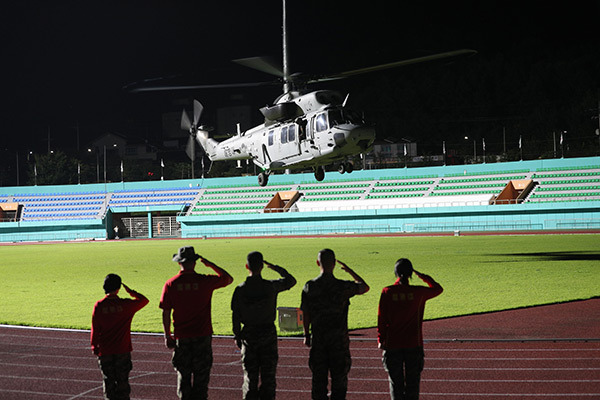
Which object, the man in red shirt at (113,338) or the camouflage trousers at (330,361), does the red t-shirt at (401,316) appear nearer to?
the camouflage trousers at (330,361)

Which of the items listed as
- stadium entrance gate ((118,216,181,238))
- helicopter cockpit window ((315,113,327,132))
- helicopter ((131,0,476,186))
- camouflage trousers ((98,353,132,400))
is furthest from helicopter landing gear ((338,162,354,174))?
stadium entrance gate ((118,216,181,238))

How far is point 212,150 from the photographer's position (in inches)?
1374

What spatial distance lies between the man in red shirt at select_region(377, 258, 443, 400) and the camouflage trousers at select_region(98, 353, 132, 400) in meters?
2.73

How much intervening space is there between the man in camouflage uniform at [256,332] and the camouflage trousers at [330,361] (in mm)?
473

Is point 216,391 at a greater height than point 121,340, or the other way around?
point 121,340

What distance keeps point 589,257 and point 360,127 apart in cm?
1078

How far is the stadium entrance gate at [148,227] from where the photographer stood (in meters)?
75.0

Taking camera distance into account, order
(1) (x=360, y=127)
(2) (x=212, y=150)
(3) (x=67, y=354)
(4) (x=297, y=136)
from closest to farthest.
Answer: (3) (x=67, y=354), (1) (x=360, y=127), (4) (x=297, y=136), (2) (x=212, y=150)

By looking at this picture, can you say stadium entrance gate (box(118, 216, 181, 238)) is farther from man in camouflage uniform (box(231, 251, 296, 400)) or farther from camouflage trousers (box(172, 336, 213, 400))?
man in camouflage uniform (box(231, 251, 296, 400))

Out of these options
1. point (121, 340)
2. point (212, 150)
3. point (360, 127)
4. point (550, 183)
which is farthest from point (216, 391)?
point (550, 183)

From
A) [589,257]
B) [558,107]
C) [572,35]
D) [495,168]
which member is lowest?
[589,257]

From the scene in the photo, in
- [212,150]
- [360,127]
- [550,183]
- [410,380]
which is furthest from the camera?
[550,183]

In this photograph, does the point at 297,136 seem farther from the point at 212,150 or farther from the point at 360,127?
the point at 212,150

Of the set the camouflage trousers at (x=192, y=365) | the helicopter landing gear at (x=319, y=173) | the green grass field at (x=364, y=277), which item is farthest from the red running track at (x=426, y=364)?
the helicopter landing gear at (x=319, y=173)
